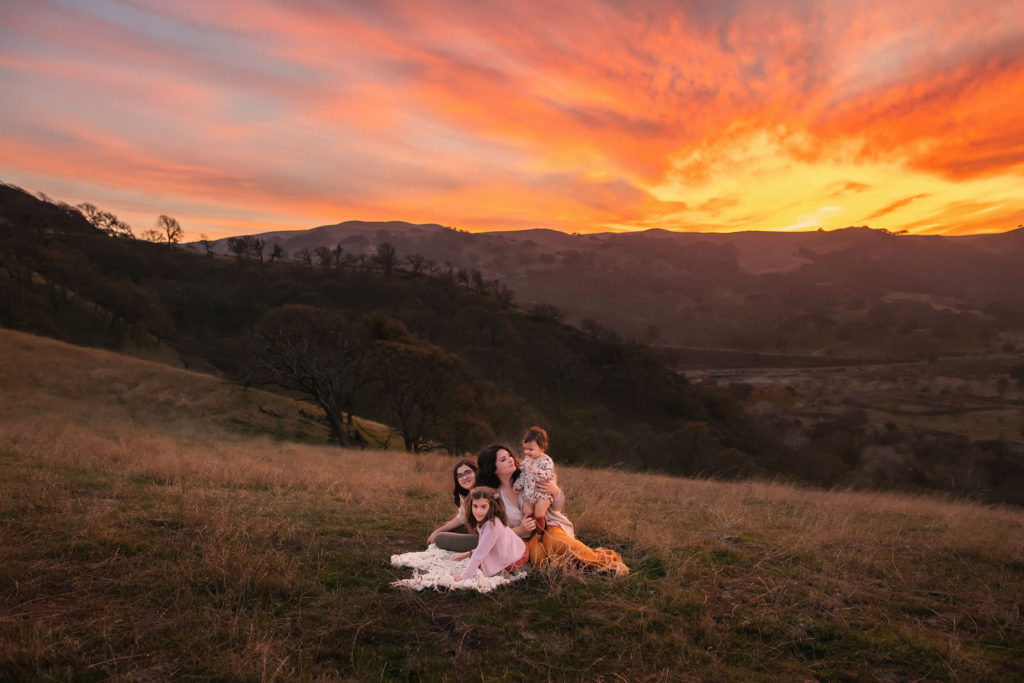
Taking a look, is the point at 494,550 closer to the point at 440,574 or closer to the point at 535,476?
the point at 440,574

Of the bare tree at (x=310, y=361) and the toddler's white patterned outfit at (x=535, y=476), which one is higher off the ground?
the toddler's white patterned outfit at (x=535, y=476)

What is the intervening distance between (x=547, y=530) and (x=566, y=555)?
0.52m

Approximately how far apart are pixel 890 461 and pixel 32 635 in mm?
70589

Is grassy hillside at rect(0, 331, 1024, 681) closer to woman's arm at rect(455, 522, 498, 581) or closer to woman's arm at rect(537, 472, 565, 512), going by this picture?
woman's arm at rect(455, 522, 498, 581)

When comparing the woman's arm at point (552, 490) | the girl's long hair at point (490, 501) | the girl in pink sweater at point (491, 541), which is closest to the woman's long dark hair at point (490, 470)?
the girl's long hair at point (490, 501)

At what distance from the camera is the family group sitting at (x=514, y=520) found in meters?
5.70

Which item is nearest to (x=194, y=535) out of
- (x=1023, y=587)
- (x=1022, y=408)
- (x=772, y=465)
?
(x=1023, y=587)

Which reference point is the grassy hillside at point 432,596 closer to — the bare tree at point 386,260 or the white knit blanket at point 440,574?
the white knit blanket at point 440,574

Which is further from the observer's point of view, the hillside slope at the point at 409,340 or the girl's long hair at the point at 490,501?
the hillside slope at the point at 409,340

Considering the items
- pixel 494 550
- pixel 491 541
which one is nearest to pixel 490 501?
pixel 491 541

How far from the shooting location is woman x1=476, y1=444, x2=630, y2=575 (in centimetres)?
580

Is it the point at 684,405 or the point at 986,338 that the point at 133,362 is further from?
the point at 986,338

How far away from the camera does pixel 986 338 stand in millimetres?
169500

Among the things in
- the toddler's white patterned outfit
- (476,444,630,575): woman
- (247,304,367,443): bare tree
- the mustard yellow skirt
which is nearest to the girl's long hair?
(476,444,630,575): woman
